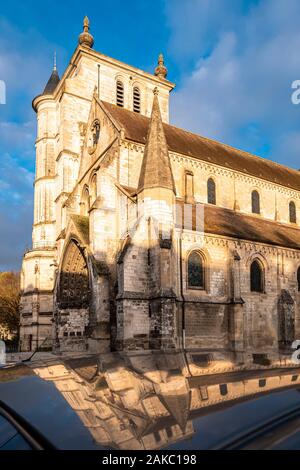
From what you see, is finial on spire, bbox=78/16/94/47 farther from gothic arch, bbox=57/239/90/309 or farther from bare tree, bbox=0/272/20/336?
bare tree, bbox=0/272/20/336

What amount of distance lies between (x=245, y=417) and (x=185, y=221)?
18069mm

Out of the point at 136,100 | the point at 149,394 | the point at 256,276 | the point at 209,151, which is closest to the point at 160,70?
the point at 136,100

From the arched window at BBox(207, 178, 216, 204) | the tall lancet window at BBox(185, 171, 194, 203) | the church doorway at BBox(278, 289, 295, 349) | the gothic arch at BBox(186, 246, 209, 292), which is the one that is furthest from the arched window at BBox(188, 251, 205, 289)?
the arched window at BBox(207, 178, 216, 204)

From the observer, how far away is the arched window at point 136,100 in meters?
34.6

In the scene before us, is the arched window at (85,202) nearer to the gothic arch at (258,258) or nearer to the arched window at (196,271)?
the arched window at (196,271)

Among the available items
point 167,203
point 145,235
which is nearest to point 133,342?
point 145,235

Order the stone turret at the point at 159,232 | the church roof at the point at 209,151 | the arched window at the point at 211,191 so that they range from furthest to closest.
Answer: the arched window at the point at 211,191, the church roof at the point at 209,151, the stone turret at the point at 159,232

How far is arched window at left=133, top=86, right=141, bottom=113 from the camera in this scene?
3462cm

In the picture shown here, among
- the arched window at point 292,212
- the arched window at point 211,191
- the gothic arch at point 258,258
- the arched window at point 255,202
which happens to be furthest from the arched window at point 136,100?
the gothic arch at point 258,258

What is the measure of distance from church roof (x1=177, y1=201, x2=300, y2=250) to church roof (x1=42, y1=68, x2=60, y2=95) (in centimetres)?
2076

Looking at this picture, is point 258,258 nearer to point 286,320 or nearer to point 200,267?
point 286,320

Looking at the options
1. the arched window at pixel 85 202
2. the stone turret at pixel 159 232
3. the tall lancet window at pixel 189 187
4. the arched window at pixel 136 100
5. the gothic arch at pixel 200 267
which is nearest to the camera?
the stone turret at pixel 159 232

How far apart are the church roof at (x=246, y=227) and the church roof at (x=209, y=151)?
3.36 m
